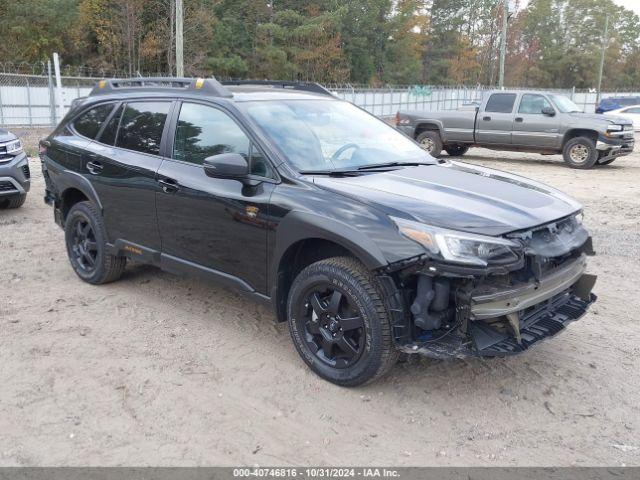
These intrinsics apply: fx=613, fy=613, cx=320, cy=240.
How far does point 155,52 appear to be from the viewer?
41969mm

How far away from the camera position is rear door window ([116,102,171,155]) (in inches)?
190

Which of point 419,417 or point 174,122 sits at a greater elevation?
point 174,122

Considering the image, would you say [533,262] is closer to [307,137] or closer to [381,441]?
[381,441]

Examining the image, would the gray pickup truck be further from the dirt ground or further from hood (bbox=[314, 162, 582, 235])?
hood (bbox=[314, 162, 582, 235])

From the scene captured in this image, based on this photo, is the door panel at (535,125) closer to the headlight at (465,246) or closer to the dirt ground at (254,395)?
the dirt ground at (254,395)

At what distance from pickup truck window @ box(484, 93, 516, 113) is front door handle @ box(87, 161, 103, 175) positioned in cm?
1206

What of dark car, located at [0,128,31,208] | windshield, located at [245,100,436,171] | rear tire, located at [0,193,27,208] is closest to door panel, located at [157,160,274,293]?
windshield, located at [245,100,436,171]

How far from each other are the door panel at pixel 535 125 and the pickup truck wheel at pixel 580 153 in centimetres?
28

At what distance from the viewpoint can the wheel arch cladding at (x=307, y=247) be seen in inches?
136

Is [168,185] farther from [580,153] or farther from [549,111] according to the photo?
[580,153]

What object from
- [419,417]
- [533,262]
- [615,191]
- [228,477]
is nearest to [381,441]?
[419,417]

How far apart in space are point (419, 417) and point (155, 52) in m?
42.5

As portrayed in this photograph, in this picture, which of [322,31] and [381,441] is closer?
[381,441]

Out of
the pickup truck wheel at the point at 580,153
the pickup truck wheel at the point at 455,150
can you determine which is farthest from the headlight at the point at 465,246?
the pickup truck wheel at the point at 455,150
